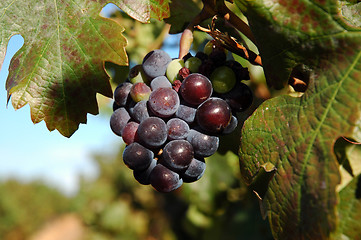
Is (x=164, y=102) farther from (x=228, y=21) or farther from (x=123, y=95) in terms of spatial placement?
(x=228, y=21)

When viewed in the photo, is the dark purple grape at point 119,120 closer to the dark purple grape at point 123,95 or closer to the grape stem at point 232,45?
the dark purple grape at point 123,95

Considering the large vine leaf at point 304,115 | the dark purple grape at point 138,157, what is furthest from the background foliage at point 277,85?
the dark purple grape at point 138,157

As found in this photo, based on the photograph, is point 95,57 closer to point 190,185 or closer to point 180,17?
point 180,17

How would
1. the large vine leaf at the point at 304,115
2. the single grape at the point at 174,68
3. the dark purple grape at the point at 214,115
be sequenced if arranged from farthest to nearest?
the single grape at the point at 174,68
the dark purple grape at the point at 214,115
the large vine leaf at the point at 304,115

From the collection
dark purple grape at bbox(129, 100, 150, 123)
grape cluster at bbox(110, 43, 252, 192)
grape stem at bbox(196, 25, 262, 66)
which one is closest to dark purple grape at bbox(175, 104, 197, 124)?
grape cluster at bbox(110, 43, 252, 192)

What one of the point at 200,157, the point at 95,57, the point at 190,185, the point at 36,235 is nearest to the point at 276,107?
the point at 200,157

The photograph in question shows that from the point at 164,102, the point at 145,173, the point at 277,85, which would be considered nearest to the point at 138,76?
the point at 164,102

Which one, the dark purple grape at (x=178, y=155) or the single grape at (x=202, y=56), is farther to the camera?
the single grape at (x=202, y=56)
